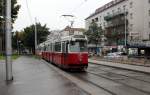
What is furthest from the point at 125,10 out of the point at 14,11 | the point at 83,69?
the point at 83,69

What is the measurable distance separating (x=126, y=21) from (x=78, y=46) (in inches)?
2363

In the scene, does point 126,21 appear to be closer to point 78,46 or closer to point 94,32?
point 94,32

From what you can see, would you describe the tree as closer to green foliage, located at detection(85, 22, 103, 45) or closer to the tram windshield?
green foliage, located at detection(85, 22, 103, 45)

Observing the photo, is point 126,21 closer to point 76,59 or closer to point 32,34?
point 32,34

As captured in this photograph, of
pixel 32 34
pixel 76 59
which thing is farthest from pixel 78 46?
pixel 32 34

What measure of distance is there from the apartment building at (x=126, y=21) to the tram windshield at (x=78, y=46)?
38569 mm

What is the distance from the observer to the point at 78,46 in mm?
25438

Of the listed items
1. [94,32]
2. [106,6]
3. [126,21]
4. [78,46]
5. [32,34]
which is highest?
[106,6]

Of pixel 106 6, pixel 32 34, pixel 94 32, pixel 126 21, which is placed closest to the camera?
pixel 126 21

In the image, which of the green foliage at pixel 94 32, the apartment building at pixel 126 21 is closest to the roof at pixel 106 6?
the apartment building at pixel 126 21

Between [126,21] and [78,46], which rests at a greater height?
[126,21]

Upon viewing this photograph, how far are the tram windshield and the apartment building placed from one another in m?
38.6

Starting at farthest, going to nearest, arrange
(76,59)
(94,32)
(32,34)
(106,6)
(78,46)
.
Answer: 1. (32,34)
2. (106,6)
3. (94,32)
4. (78,46)
5. (76,59)

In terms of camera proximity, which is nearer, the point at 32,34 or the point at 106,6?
the point at 106,6
